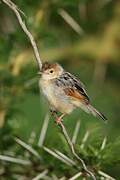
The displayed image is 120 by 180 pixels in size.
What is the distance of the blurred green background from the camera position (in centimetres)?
636

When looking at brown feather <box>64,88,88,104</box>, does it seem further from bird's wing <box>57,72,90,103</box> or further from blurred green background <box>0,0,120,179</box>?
blurred green background <box>0,0,120,179</box>

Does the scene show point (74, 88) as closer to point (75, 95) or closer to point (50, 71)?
point (75, 95)

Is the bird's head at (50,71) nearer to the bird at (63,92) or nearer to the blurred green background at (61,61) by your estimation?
the bird at (63,92)

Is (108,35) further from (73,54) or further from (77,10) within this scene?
(77,10)

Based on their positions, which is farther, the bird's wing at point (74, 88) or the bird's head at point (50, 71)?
the bird's head at point (50, 71)

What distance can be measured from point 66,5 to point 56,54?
10.4ft

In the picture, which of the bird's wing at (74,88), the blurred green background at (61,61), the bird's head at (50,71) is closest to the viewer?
the bird's wing at (74,88)

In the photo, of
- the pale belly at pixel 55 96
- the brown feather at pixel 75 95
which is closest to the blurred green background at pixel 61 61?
the pale belly at pixel 55 96

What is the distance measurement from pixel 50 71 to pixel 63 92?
0.21m

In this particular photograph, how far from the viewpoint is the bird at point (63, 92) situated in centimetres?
604

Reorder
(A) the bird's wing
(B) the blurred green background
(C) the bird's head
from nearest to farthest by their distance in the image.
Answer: (A) the bird's wing < (C) the bird's head < (B) the blurred green background

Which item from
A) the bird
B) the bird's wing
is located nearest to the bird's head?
the bird

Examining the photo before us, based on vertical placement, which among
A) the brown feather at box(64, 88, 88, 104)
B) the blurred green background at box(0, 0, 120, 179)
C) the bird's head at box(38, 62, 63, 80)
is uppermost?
the blurred green background at box(0, 0, 120, 179)

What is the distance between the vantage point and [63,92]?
609 centimetres
